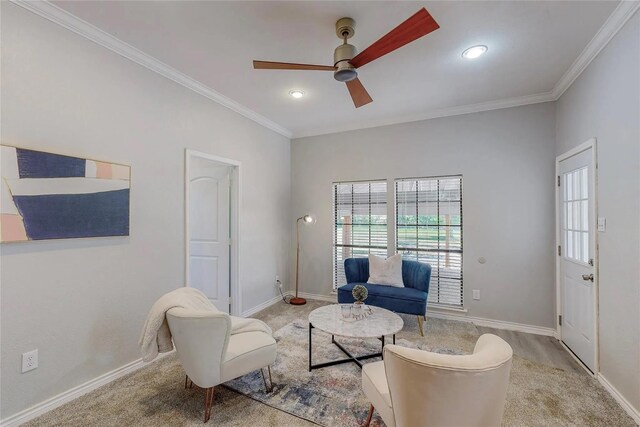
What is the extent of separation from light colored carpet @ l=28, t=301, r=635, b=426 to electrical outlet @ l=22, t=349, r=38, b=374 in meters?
0.36

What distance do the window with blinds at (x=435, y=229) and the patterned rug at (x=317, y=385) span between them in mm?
1128

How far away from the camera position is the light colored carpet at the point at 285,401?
1.86 meters

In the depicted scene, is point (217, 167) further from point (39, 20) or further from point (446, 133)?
point (446, 133)

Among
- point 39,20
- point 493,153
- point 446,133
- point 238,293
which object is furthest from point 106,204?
point 493,153

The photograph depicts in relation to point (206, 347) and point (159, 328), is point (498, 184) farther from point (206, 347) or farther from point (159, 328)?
point (159, 328)

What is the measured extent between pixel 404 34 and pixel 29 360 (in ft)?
10.6

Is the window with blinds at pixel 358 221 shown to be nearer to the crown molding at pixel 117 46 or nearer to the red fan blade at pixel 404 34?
the crown molding at pixel 117 46

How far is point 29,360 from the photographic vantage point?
72.5 inches

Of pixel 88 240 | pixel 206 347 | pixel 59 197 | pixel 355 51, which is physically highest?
pixel 355 51

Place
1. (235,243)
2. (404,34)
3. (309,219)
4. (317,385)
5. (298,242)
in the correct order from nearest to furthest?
(404,34) < (317,385) < (235,243) < (309,219) < (298,242)

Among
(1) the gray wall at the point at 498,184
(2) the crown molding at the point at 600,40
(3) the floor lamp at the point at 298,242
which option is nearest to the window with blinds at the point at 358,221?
(1) the gray wall at the point at 498,184

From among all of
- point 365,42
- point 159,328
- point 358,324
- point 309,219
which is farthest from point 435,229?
point 159,328

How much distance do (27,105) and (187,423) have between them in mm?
2405

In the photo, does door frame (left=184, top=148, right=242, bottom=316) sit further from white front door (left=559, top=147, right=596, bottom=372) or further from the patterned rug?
white front door (left=559, top=147, right=596, bottom=372)
